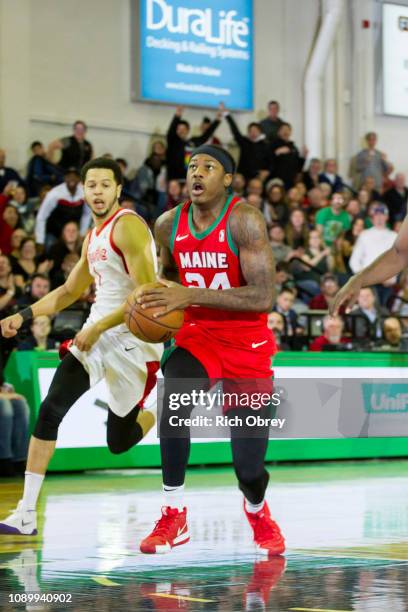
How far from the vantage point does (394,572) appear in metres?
6.08

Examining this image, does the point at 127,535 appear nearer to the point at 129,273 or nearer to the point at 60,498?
the point at 129,273

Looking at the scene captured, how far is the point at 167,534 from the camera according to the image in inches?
269

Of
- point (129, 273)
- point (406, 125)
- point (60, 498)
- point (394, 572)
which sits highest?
point (406, 125)

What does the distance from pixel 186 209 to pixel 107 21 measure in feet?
51.9

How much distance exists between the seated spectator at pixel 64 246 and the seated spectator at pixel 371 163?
367 inches

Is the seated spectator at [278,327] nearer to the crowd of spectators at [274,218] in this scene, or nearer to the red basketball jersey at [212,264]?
the crowd of spectators at [274,218]

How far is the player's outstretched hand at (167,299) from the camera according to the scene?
6363 millimetres

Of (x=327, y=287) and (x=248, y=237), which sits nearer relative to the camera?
(x=248, y=237)

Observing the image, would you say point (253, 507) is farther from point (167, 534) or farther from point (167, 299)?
point (167, 299)

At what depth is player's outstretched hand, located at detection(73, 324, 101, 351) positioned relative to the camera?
25.0 ft

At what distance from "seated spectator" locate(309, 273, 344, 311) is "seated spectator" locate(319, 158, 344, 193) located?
193 inches

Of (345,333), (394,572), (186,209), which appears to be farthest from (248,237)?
(345,333)

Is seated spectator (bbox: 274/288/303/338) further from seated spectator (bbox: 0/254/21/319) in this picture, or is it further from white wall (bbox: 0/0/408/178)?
white wall (bbox: 0/0/408/178)

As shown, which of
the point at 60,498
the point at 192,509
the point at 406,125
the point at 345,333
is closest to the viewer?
the point at 192,509
